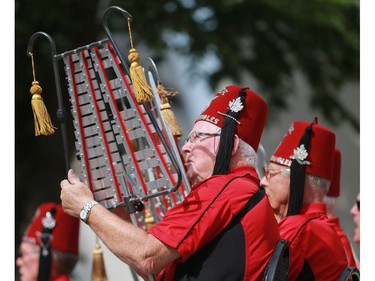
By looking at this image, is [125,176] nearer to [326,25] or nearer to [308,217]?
[308,217]

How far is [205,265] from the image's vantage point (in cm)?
385

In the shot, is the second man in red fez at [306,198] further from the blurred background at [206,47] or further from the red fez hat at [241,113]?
the blurred background at [206,47]

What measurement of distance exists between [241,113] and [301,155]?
2.93 ft

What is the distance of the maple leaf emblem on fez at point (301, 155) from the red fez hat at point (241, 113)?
2.48 feet

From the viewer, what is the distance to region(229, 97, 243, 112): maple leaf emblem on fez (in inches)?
164

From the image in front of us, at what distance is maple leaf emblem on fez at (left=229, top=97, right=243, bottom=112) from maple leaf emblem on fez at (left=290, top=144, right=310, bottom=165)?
0.89 meters

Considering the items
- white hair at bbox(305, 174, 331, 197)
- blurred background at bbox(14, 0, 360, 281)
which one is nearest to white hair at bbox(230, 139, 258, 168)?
white hair at bbox(305, 174, 331, 197)

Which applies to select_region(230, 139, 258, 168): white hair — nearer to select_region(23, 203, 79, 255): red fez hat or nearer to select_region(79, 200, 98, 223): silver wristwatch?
select_region(79, 200, 98, 223): silver wristwatch

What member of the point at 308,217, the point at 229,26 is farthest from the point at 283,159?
the point at 229,26

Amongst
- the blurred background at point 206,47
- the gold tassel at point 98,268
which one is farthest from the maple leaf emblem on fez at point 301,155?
the blurred background at point 206,47

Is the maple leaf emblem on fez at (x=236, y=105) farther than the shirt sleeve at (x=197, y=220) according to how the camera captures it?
Yes

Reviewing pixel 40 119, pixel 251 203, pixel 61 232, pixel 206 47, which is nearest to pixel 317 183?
pixel 251 203

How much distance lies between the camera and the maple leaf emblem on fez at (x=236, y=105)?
4.18m

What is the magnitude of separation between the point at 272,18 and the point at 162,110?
289 inches
